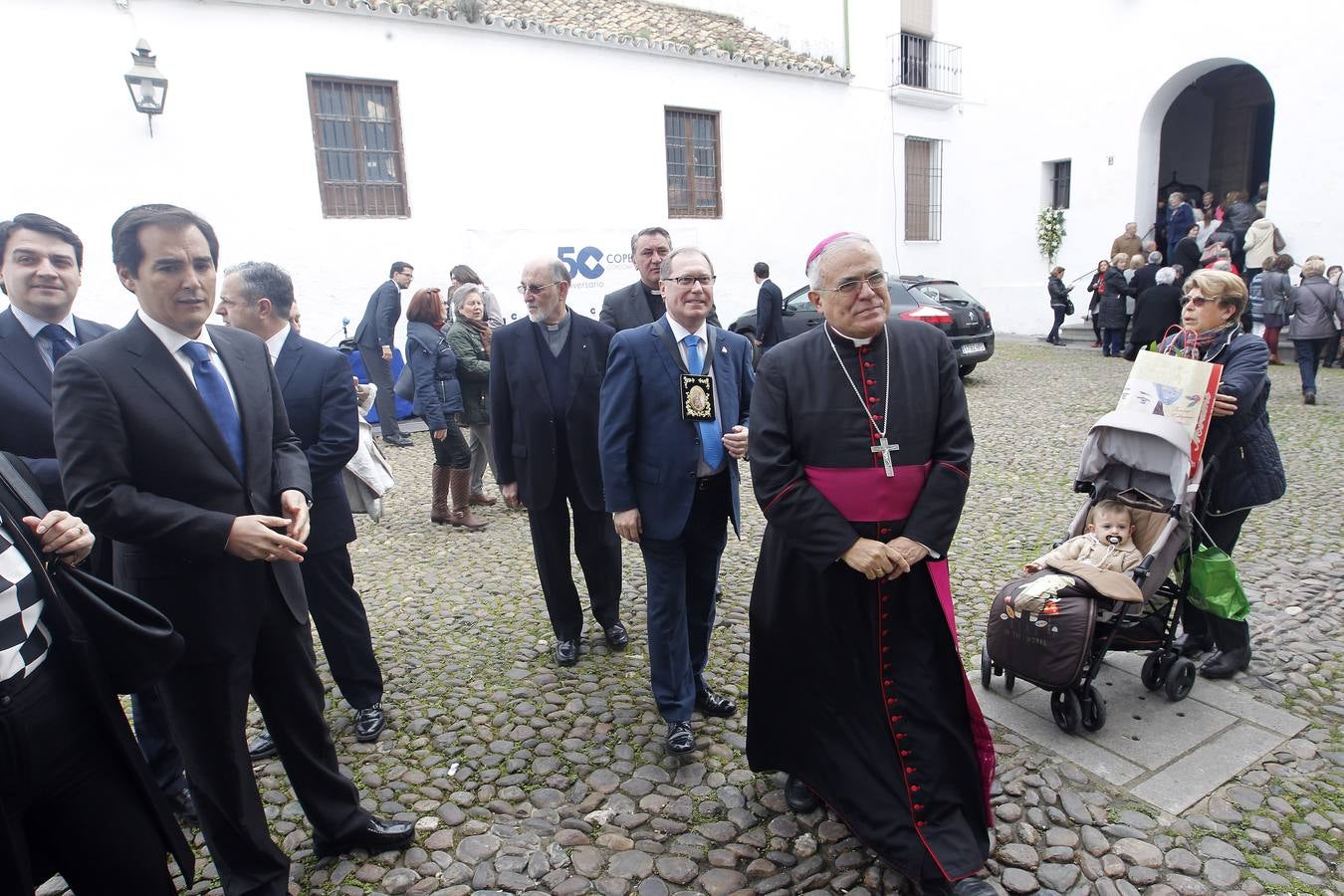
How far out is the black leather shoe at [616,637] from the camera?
4391mm

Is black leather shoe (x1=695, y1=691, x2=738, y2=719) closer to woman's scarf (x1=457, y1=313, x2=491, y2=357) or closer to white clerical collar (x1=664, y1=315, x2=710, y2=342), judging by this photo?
white clerical collar (x1=664, y1=315, x2=710, y2=342)

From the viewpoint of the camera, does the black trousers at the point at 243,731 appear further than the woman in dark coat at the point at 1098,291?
No

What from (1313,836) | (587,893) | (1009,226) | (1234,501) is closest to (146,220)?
(587,893)

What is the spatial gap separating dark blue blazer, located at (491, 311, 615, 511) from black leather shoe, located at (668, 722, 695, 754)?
122 centimetres

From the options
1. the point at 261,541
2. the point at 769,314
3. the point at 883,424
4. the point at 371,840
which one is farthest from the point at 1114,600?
the point at 769,314

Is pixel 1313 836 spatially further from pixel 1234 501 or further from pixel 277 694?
pixel 277 694

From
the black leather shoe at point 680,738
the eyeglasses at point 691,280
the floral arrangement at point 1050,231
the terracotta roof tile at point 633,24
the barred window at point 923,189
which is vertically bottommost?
the black leather shoe at point 680,738

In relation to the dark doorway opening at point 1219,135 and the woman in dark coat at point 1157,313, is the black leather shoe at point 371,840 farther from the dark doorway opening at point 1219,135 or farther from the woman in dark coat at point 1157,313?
the dark doorway opening at point 1219,135

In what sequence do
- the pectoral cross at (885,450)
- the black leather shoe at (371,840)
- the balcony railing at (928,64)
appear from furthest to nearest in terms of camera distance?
the balcony railing at (928,64)
the black leather shoe at (371,840)
the pectoral cross at (885,450)

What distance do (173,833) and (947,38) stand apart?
22.4 meters

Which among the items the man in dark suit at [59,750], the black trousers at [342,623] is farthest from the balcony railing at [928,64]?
the man in dark suit at [59,750]

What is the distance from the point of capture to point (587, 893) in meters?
2.62

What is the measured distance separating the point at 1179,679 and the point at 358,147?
40.1 feet

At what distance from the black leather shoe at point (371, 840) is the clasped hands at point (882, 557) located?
1.81 m
